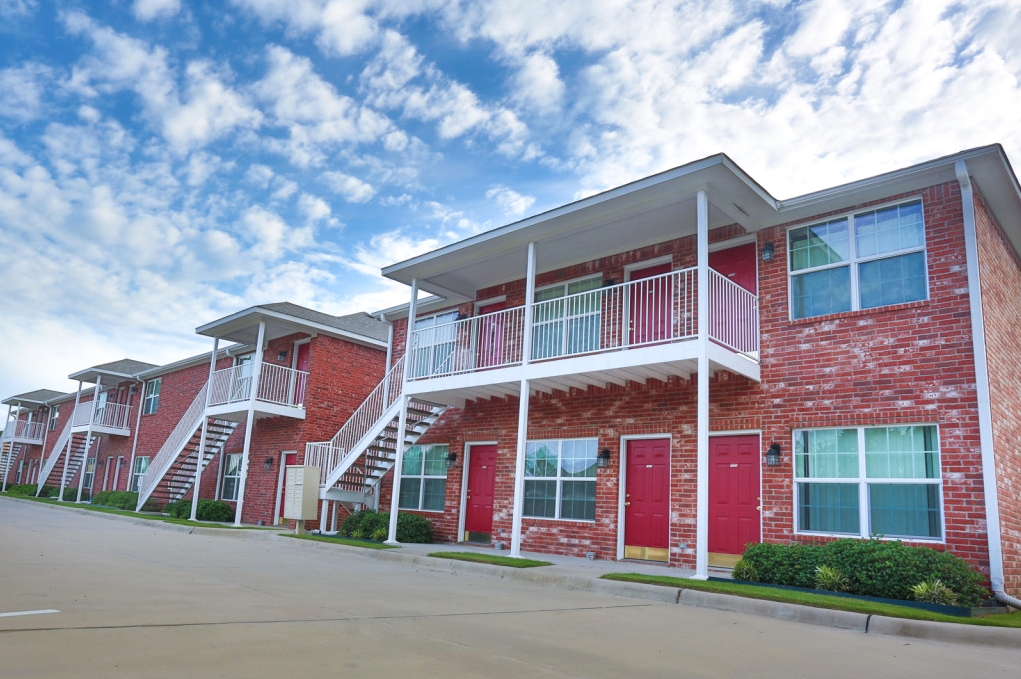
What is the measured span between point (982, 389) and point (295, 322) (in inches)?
638

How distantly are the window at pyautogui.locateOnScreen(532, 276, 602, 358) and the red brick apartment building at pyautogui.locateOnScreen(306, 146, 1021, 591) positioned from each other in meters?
0.06

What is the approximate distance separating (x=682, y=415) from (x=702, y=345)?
2.42 meters

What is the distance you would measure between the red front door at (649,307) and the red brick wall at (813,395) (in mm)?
331

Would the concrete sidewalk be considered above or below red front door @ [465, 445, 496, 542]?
below

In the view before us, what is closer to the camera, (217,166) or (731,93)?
(731,93)

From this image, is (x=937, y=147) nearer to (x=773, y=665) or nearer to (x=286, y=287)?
(x=773, y=665)

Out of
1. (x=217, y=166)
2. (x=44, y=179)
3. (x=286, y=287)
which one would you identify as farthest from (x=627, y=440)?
(x=286, y=287)

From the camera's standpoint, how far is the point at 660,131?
13805 mm

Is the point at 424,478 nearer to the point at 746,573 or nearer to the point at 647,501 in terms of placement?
the point at 647,501

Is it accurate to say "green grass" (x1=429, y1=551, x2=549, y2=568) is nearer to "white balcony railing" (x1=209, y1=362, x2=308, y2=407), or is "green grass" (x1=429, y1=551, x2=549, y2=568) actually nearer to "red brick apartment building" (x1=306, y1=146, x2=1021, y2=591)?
"red brick apartment building" (x1=306, y1=146, x2=1021, y2=591)

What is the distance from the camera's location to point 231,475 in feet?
76.2

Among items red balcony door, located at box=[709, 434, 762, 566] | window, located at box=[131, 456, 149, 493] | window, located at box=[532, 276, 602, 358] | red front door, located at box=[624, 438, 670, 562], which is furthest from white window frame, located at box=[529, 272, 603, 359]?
window, located at box=[131, 456, 149, 493]

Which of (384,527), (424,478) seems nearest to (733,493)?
(384,527)

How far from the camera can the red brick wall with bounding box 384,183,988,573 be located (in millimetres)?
9578
